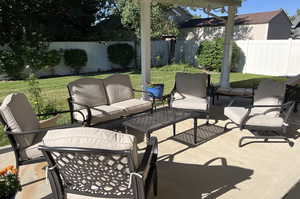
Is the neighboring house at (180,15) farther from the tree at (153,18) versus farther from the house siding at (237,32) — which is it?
the tree at (153,18)

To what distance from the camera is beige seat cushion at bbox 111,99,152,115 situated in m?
4.22

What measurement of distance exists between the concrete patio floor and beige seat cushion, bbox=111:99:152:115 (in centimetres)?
59

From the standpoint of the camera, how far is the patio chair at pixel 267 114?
372 centimetres

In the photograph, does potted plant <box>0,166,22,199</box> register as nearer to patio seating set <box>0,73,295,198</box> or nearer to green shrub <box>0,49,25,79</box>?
patio seating set <box>0,73,295,198</box>

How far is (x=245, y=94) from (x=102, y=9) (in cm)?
1282

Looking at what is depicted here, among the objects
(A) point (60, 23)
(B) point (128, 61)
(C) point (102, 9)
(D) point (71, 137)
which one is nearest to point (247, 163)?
(D) point (71, 137)

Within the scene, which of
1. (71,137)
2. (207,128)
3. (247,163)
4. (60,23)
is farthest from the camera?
(60,23)

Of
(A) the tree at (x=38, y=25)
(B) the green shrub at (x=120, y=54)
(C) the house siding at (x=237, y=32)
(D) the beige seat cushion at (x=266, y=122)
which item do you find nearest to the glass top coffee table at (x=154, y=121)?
(D) the beige seat cushion at (x=266, y=122)

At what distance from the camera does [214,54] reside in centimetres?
1199

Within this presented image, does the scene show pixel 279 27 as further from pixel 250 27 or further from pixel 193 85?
pixel 193 85

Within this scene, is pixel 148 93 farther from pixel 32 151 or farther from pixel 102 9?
pixel 102 9

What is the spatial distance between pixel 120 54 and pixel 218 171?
10.9 metres

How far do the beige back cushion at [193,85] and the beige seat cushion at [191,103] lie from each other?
209mm

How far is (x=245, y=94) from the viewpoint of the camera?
18.4ft
